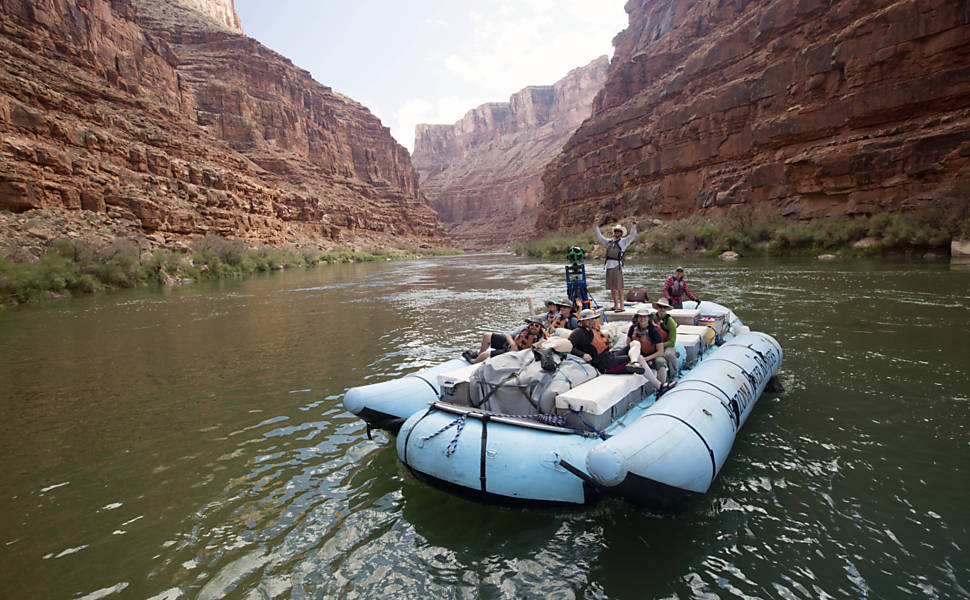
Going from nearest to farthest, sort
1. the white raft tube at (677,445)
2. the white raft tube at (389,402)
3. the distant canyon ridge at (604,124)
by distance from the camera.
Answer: the white raft tube at (677,445), the white raft tube at (389,402), the distant canyon ridge at (604,124)

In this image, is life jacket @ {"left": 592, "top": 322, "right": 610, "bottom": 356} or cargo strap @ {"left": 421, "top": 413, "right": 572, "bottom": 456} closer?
cargo strap @ {"left": 421, "top": 413, "right": 572, "bottom": 456}

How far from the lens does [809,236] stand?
2709 centimetres

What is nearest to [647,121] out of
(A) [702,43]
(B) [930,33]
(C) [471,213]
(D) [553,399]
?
(A) [702,43]

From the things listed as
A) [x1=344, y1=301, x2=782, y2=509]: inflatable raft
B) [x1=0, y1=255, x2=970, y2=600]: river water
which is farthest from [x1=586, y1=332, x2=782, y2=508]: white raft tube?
[x1=0, y1=255, x2=970, y2=600]: river water

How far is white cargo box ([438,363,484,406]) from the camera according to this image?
4598 millimetres

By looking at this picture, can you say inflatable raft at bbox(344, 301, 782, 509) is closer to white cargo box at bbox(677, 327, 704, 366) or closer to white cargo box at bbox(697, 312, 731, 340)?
white cargo box at bbox(677, 327, 704, 366)

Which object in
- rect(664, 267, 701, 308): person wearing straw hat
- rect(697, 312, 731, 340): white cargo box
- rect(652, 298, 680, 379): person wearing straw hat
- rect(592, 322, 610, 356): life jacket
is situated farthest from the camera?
rect(664, 267, 701, 308): person wearing straw hat

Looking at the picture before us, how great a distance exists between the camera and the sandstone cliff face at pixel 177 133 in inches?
1292

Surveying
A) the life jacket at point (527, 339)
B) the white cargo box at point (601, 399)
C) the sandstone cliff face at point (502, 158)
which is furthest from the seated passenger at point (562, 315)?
the sandstone cliff face at point (502, 158)

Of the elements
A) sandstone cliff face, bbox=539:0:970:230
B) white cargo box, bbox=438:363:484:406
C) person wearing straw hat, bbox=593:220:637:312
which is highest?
sandstone cliff face, bbox=539:0:970:230

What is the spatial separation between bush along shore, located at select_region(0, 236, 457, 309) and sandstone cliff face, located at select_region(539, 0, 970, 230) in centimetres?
4163

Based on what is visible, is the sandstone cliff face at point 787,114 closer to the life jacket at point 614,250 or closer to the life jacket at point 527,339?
the life jacket at point 614,250

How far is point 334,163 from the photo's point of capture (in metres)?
96.1

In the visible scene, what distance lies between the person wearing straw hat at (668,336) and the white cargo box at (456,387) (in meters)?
2.41
